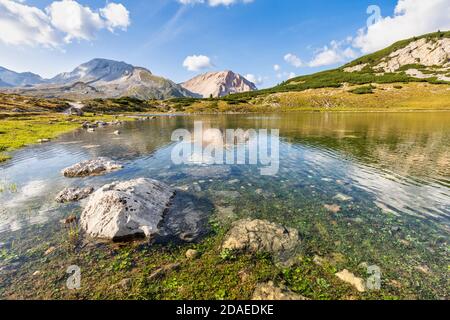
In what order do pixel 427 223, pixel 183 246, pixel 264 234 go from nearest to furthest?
pixel 183 246
pixel 264 234
pixel 427 223

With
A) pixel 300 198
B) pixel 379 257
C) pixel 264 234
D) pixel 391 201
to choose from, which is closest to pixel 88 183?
pixel 264 234

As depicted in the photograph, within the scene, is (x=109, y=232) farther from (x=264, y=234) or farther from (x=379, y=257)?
(x=379, y=257)

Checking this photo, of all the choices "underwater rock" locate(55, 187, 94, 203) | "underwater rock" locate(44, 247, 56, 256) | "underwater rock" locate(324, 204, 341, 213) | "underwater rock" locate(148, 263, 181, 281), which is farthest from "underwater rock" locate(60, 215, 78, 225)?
"underwater rock" locate(324, 204, 341, 213)

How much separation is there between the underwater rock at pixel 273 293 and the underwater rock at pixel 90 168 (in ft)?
69.8

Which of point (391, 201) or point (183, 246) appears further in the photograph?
point (391, 201)

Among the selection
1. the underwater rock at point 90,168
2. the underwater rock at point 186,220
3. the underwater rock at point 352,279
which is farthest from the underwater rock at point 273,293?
the underwater rock at point 90,168

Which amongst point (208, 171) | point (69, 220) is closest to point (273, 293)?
point (69, 220)

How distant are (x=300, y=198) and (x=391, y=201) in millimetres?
6629

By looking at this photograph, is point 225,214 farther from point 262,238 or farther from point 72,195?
point 72,195

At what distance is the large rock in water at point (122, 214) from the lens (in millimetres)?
11602

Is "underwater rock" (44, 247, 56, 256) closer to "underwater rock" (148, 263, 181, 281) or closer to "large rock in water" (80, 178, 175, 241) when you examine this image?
"large rock in water" (80, 178, 175, 241)

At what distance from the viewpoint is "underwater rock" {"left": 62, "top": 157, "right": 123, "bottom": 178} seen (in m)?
22.3

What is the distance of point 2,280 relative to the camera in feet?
28.4

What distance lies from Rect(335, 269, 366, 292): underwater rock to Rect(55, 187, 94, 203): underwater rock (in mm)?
17799
